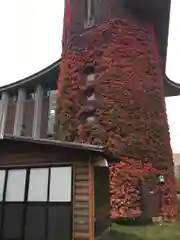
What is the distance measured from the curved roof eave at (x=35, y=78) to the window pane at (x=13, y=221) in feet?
52.4

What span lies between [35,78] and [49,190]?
17.0 meters

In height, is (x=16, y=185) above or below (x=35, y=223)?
above

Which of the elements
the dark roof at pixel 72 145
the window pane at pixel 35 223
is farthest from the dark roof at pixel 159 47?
the window pane at pixel 35 223

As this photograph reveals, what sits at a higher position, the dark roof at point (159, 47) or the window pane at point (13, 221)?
the dark roof at point (159, 47)

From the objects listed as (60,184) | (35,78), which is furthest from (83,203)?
(35,78)

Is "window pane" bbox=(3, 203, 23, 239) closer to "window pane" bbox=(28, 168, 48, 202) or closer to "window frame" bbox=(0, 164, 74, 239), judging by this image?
"window frame" bbox=(0, 164, 74, 239)

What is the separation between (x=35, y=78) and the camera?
23.7 metres

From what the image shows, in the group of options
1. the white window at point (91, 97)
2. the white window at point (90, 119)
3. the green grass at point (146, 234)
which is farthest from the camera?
the white window at point (91, 97)

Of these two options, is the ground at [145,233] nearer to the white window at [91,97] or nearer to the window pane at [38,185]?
the window pane at [38,185]

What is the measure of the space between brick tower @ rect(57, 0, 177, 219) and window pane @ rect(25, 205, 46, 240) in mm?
6771

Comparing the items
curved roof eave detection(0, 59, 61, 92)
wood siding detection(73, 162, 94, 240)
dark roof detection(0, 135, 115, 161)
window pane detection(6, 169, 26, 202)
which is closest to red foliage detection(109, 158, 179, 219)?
dark roof detection(0, 135, 115, 161)

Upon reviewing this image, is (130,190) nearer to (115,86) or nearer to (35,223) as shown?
(115,86)

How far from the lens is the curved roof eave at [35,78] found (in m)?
23.1

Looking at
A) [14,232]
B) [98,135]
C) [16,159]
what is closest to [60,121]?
[98,135]
